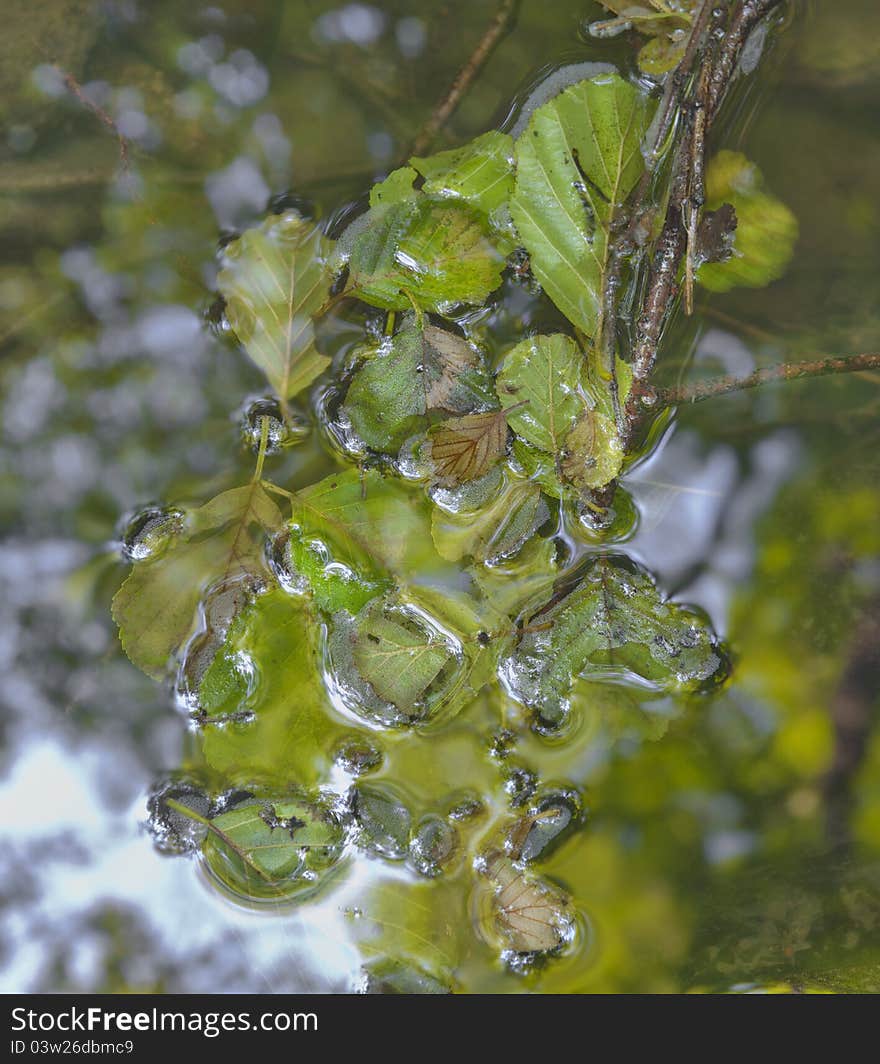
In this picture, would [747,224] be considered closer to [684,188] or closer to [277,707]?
[684,188]

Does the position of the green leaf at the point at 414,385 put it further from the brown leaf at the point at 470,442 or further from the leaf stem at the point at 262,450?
the leaf stem at the point at 262,450

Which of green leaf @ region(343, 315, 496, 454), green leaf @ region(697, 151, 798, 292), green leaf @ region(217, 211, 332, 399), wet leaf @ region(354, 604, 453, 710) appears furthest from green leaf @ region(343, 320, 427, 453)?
green leaf @ region(697, 151, 798, 292)

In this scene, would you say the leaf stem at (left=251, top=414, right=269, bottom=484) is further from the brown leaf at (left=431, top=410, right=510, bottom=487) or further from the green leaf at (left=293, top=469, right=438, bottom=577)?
the brown leaf at (left=431, top=410, right=510, bottom=487)

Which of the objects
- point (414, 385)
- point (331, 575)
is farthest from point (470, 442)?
point (331, 575)

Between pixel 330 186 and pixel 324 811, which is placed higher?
pixel 330 186

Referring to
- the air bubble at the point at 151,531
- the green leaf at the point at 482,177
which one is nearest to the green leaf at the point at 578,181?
the green leaf at the point at 482,177

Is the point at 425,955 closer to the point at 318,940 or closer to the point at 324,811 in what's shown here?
the point at 318,940

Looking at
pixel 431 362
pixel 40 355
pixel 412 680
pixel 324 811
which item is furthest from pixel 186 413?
pixel 324 811
